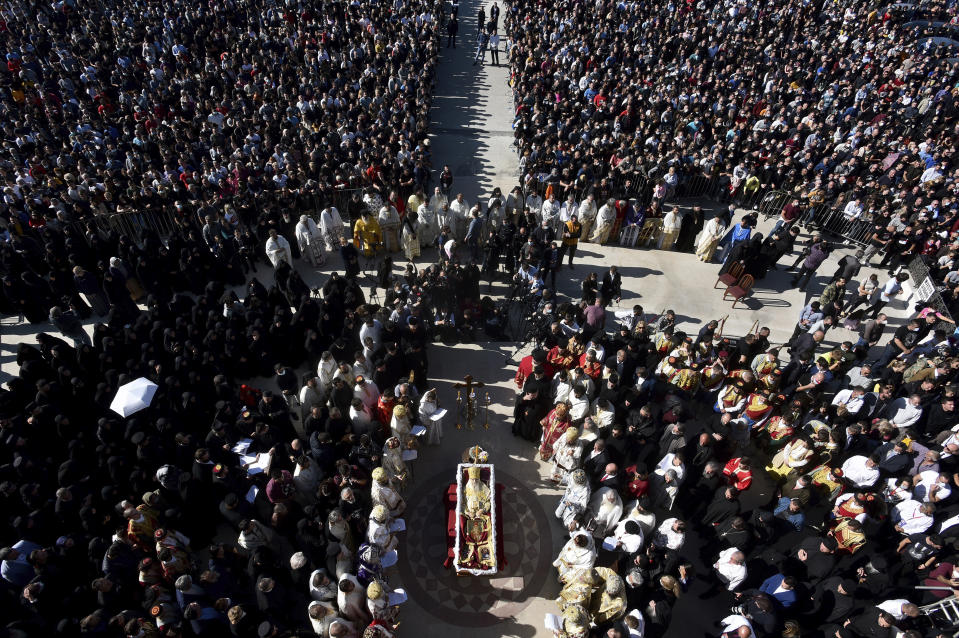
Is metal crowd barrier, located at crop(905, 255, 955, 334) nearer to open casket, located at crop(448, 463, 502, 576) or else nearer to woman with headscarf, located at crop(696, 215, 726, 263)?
woman with headscarf, located at crop(696, 215, 726, 263)

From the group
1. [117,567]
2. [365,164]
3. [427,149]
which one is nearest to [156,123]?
[365,164]

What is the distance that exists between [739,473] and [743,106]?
18.3 m

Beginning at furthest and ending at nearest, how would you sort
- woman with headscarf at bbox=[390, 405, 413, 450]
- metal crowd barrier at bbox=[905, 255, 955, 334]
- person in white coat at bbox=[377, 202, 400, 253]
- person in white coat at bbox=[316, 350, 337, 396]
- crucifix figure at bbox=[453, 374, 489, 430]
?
person in white coat at bbox=[377, 202, 400, 253] < metal crowd barrier at bbox=[905, 255, 955, 334] < crucifix figure at bbox=[453, 374, 489, 430] < person in white coat at bbox=[316, 350, 337, 396] < woman with headscarf at bbox=[390, 405, 413, 450]

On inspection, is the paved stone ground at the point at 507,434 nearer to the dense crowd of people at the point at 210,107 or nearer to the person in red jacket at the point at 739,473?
the person in red jacket at the point at 739,473

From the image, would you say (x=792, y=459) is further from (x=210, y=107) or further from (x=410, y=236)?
(x=210, y=107)

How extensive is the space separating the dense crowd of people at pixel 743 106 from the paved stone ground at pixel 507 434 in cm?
188

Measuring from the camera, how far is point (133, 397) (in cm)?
829

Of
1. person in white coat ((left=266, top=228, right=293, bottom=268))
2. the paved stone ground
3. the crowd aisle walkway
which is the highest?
the crowd aisle walkway

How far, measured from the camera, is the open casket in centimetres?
756

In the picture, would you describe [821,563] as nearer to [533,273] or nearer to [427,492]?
[427,492]

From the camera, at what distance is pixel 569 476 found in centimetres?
857

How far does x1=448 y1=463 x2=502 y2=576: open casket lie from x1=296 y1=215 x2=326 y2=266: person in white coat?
831cm

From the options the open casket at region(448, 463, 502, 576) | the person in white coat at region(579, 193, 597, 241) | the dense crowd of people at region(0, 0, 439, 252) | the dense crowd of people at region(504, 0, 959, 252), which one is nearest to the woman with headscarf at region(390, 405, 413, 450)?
the open casket at region(448, 463, 502, 576)

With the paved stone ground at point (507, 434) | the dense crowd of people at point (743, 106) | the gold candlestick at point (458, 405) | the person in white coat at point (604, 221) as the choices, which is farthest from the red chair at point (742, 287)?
the gold candlestick at point (458, 405)
